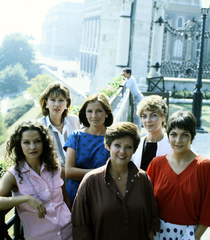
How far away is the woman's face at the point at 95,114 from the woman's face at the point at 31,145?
0.49m

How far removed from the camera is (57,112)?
3021mm

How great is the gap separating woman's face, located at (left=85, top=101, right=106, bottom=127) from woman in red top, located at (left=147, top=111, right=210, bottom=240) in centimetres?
63

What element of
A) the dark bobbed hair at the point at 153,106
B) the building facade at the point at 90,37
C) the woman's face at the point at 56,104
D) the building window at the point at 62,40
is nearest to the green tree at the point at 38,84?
the building facade at the point at 90,37

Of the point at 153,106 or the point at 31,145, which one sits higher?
the point at 153,106

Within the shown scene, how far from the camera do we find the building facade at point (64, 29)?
93.2 meters

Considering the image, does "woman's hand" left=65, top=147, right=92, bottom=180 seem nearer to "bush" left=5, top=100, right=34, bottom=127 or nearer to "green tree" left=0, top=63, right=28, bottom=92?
"bush" left=5, top=100, right=34, bottom=127

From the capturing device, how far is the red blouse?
7.11 ft

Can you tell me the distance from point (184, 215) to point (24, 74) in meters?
57.4

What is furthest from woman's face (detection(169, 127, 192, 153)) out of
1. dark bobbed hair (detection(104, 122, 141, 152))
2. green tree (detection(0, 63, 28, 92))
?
green tree (detection(0, 63, 28, 92))

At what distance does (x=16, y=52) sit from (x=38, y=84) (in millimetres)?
6591

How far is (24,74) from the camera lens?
5644 cm

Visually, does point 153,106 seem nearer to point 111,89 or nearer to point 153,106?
point 153,106

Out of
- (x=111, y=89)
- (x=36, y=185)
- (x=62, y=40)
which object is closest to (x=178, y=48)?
(x=111, y=89)

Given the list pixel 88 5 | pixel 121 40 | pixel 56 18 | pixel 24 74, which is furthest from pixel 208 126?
pixel 56 18
